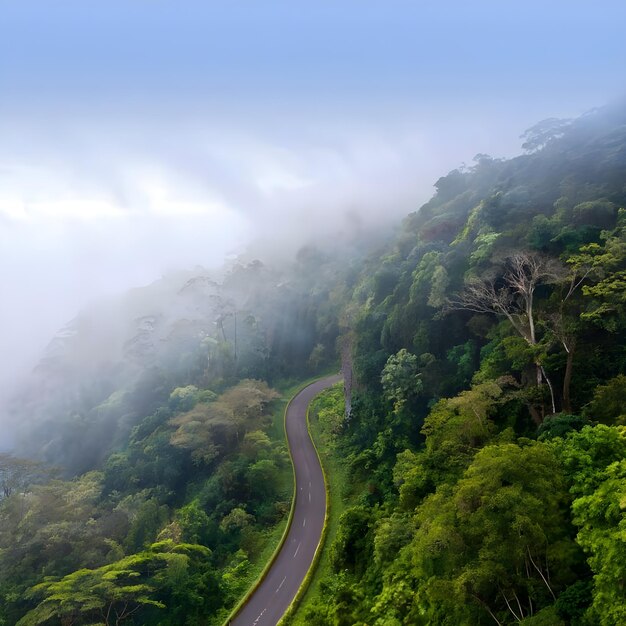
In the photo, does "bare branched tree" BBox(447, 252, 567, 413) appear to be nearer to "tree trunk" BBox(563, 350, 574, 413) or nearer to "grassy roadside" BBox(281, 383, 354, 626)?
"tree trunk" BBox(563, 350, 574, 413)

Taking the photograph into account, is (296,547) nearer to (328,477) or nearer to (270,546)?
(270,546)

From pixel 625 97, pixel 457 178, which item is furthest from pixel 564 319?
pixel 625 97

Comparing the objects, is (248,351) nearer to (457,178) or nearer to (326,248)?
(326,248)

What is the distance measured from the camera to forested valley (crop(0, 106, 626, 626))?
11641 millimetres

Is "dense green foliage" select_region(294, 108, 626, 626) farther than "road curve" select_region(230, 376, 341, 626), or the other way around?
"road curve" select_region(230, 376, 341, 626)

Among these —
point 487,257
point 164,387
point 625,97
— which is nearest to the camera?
point 487,257

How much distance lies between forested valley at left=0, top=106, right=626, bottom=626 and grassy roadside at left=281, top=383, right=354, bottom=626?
0.38 m

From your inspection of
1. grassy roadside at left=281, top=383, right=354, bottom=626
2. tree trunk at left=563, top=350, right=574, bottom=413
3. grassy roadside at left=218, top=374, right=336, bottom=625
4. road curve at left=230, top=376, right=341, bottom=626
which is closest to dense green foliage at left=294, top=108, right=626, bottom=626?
tree trunk at left=563, top=350, right=574, bottom=413

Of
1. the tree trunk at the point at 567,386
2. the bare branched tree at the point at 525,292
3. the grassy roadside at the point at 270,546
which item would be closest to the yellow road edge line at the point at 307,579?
the grassy roadside at the point at 270,546

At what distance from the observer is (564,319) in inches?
782

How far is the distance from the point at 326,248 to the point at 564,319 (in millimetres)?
54680

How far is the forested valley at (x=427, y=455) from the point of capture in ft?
38.2

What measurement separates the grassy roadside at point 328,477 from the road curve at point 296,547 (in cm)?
72

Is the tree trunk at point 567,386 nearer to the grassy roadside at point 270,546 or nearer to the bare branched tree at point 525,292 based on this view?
the bare branched tree at point 525,292
